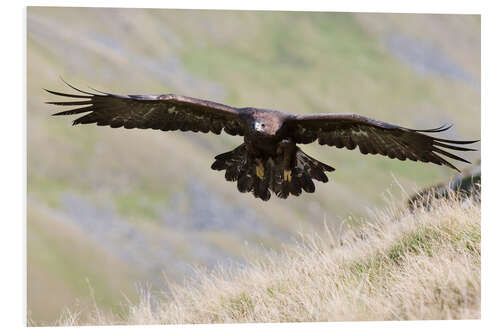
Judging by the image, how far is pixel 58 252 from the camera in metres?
31.4

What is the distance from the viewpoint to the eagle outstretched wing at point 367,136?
616 centimetres

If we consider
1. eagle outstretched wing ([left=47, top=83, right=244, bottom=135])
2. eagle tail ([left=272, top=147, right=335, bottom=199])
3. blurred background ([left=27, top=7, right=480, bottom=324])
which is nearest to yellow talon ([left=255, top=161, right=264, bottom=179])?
eagle tail ([left=272, top=147, right=335, bottom=199])

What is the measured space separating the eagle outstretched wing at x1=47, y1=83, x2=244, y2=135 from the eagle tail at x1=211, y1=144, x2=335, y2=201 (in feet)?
0.84

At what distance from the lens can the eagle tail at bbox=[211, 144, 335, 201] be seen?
6.65 metres

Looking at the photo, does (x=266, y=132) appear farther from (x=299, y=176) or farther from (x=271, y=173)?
(x=299, y=176)

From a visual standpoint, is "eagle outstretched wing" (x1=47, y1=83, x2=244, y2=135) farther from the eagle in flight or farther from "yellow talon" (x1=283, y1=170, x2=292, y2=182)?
"yellow talon" (x1=283, y1=170, x2=292, y2=182)

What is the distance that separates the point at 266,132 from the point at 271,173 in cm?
57

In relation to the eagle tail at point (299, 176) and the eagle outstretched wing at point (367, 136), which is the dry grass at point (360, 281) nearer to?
the eagle outstretched wing at point (367, 136)

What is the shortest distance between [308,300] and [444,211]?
136 cm

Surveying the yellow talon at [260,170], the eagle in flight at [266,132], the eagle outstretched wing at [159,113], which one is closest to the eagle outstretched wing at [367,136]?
the eagle in flight at [266,132]

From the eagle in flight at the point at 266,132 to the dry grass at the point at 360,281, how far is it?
0.56 metres

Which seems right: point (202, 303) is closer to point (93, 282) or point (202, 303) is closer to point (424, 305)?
point (424, 305)

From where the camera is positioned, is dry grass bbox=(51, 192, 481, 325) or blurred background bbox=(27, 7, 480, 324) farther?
blurred background bbox=(27, 7, 480, 324)

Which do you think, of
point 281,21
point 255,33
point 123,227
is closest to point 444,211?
point 123,227
